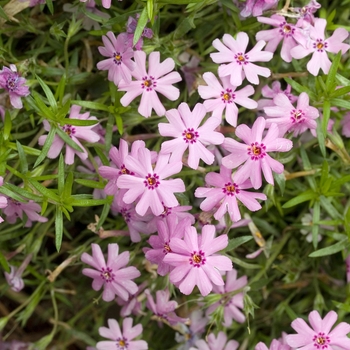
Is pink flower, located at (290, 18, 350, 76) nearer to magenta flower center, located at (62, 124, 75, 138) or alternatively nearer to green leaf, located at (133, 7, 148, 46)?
green leaf, located at (133, 7, 148, 46)

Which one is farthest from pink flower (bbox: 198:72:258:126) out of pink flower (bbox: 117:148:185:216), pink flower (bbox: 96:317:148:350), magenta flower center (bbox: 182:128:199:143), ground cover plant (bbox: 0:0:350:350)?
pink flower (bbox: 96:317:148:350)

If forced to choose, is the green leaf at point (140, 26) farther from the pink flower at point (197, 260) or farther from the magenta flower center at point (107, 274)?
the magenta flower center at point (107, 274)

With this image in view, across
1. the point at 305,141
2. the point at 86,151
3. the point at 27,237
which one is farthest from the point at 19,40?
the point at 305,141

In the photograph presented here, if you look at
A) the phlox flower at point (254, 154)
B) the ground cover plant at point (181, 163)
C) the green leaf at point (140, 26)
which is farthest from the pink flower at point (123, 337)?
the green leaf at point (140, 26)

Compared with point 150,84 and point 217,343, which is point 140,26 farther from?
point 217,343

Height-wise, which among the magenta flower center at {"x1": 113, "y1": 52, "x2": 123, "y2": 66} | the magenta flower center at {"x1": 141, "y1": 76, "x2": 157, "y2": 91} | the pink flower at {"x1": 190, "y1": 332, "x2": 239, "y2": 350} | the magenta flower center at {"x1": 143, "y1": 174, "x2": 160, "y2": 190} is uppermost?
the magenta flower center at {"x1": 113, "y1": 52, "x2": 123, "y2": 66}
